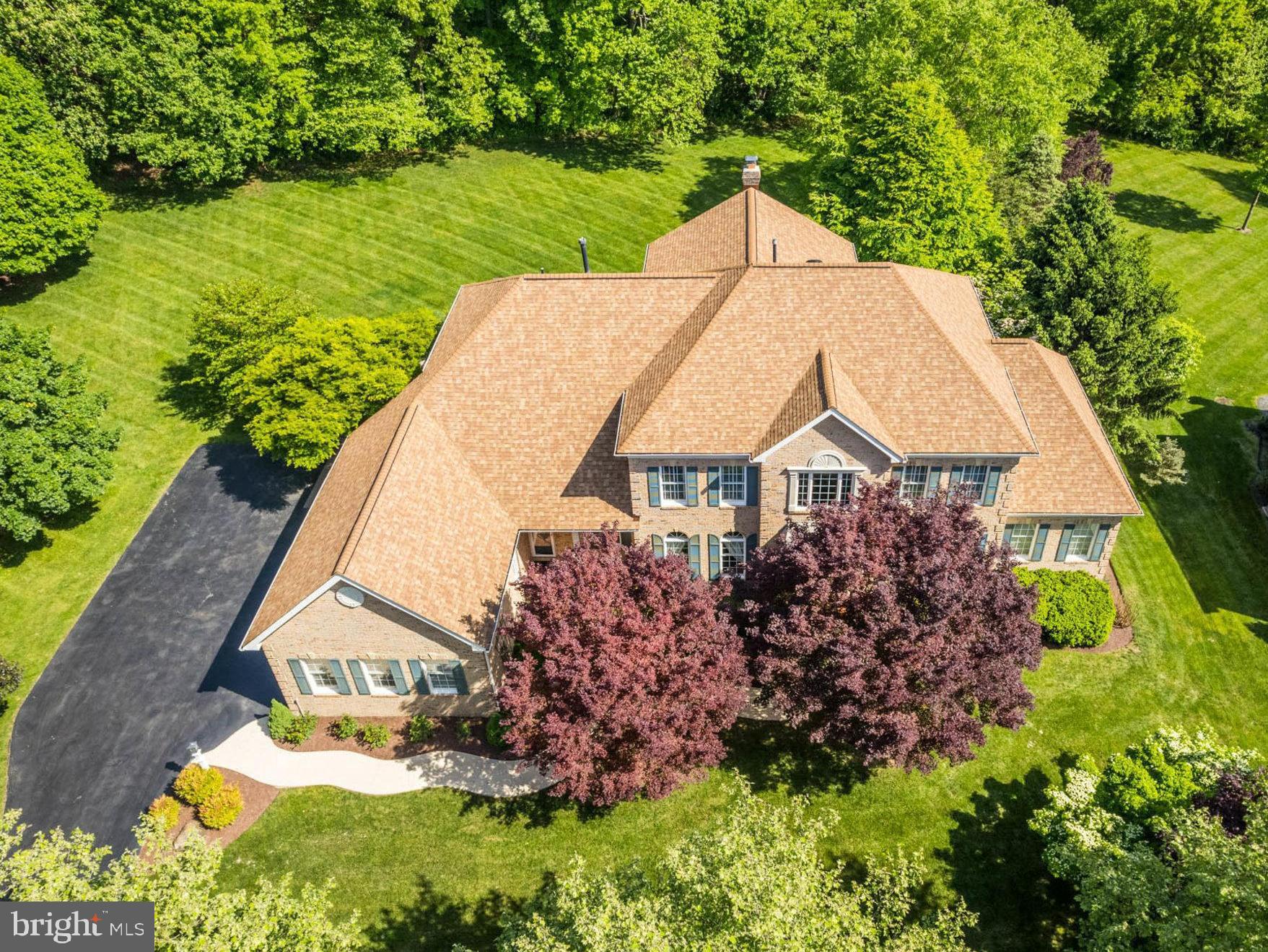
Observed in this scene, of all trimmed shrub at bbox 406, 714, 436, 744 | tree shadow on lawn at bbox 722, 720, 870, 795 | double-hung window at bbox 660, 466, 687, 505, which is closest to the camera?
tree shadow on lawn at bbox 722, 720, 870, 795

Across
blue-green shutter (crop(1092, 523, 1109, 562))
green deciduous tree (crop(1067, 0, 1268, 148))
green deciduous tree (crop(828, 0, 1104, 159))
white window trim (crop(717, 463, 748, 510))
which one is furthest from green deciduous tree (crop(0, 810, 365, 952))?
green deciduous tree (crop(1067, 0, 1268, 148))

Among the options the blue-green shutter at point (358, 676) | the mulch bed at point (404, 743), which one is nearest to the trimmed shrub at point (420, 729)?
the mulch bed at point (404, 743)

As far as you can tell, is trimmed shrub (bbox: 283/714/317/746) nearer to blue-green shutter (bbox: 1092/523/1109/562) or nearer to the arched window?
the arched window

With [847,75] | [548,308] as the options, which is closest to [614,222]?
[847,75]

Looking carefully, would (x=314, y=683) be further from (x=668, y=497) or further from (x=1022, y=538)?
(x=1022, y=538)

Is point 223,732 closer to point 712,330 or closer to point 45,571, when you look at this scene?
point 45,571

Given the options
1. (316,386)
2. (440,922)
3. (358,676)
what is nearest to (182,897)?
Result: (440,922)

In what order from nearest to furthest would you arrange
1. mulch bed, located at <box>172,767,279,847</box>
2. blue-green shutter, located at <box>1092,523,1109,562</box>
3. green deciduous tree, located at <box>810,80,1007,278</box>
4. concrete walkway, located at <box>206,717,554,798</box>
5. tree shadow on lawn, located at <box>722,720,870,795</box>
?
mulch bed, located at <box>172,767,279,847</box> → tree shadow on lawn, located at <box>722,720,870,795</box> → concrete walkway, located at <box>206,717,554,798</box> → blue-green shutter, located at <box>1092,523,1109,562</box> → green deciduous tree, located at <box>810,80,1007,278</box>
